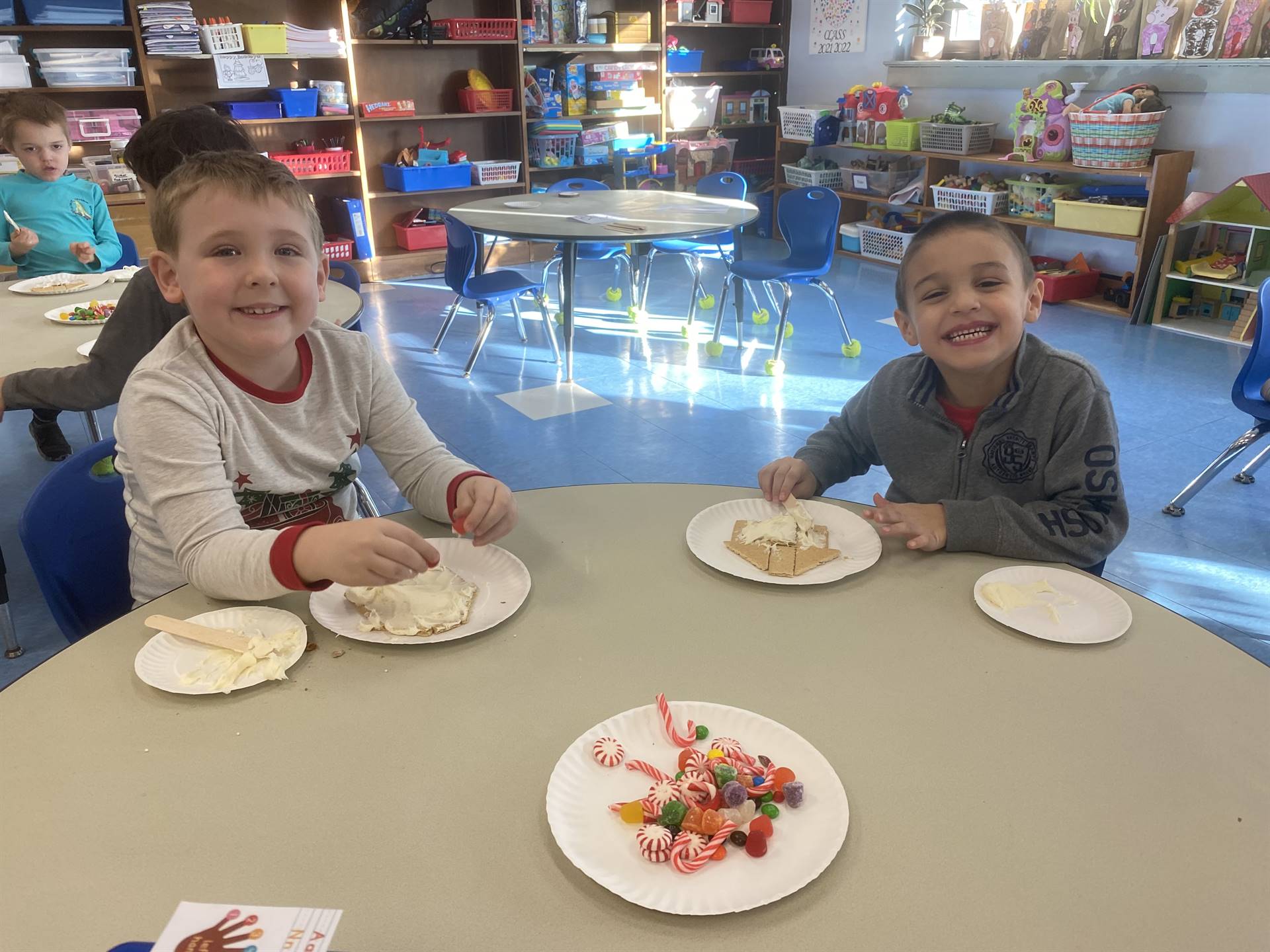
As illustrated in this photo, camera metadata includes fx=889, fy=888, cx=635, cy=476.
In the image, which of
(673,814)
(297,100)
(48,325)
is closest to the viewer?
(673,814)

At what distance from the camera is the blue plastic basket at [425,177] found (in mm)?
5391

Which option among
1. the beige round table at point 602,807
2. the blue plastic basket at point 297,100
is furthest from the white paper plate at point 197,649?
the blue plastic basket at point 297,100

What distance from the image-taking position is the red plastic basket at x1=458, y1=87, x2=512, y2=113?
5.52 metres

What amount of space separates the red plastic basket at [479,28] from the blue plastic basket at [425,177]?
72 cm

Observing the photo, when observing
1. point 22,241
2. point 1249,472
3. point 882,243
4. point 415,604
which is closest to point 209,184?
point 415,604

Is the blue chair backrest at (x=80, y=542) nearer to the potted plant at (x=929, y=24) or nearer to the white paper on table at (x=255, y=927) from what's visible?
the white paper on table at (x=255, y=927)

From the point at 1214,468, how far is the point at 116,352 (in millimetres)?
2754

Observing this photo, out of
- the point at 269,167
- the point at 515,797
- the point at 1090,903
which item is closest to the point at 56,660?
the point at 515,797

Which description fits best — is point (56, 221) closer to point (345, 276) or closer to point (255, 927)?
point (345, 276)

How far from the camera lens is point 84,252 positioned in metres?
2.88

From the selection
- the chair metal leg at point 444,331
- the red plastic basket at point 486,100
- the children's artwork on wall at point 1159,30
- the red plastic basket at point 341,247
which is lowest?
Result: the chair metal leg at point 444,331

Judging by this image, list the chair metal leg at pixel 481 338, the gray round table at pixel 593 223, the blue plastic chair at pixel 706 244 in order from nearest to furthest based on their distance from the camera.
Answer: the gray round table at pixel 593 223
the chair metal leg at pixel 481 338
the blue plastic chair at pixel 706 244

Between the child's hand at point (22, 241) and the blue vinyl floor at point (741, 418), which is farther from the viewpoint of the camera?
the child's hand at point (22, 241)

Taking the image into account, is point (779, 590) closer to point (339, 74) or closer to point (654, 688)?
point (654, 688)
